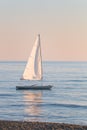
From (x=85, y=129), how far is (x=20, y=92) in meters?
59.6

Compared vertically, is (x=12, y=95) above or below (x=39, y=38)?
below

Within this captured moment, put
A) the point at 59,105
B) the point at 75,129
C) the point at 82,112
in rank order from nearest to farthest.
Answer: the point at 75,129, the point at 82,112, the point at 59,105

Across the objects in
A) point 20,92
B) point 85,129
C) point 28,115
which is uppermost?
point 85,129

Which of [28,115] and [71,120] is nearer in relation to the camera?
[71,120]

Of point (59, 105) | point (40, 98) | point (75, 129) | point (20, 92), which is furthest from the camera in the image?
point (20, 92)

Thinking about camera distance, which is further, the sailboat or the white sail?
the white sail

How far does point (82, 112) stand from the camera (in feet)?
161

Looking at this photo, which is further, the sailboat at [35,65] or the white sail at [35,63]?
the white sail at [35,63]

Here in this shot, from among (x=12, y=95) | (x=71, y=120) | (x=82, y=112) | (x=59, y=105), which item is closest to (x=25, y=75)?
(x=12, y=95)

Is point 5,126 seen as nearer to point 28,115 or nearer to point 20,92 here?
point 28,115

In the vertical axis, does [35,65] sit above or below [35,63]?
below

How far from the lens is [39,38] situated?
275 ft

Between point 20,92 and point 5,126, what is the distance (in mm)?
59261

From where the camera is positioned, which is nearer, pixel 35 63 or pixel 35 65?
pixel 35 63
